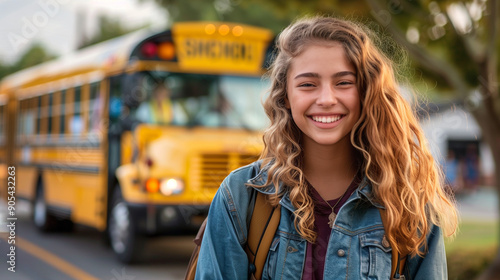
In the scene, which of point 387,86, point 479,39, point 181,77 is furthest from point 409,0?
point 387,86

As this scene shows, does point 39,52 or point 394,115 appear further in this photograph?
point 39,52

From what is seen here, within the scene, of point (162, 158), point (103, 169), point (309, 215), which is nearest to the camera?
point (309, 215)

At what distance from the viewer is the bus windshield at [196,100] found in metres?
7.39

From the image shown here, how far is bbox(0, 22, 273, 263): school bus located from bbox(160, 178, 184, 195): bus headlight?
0.01 m

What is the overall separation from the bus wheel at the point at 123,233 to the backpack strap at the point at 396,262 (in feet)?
17.7

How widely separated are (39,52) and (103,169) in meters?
41.4

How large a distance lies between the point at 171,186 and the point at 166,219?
344 mm

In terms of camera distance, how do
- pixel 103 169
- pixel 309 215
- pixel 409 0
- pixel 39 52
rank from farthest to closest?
pixel 39 52
pixel 103 169
pixel 409 0
pixel 309 215

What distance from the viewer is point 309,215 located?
198cm

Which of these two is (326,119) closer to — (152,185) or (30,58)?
(152,185)

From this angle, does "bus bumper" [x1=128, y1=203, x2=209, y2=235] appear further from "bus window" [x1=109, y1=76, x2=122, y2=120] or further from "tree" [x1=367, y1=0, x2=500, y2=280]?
"tree" [x1=367, y1=0, x2=500, y2=280]

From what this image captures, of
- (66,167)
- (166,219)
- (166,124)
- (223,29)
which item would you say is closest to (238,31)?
(223,29)

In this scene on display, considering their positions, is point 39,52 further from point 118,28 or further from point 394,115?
point 394,115

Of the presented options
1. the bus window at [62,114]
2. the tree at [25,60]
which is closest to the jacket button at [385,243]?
the bus window at [62,114]
